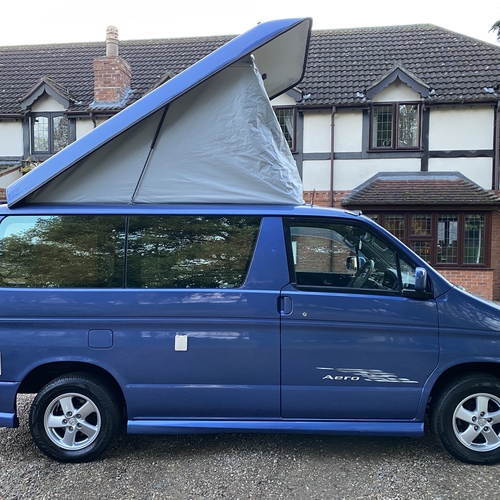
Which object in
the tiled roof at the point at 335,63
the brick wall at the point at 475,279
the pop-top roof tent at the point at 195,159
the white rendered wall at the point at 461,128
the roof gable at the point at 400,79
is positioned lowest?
the brick wall at the point at 475,279

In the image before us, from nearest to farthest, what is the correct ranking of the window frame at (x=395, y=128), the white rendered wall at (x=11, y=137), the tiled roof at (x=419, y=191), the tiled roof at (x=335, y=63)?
the tiled roof at (x=419, y=191), the window frame at (x=395, y=128), the tiled roof at (x=335, y=63), the white rendered wall at (x=11, y=137)

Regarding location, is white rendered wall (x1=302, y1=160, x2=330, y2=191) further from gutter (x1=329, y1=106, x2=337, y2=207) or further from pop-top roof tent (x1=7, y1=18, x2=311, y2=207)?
pop-top roof tent (x1=7, y1=18, x2=311, y2=207)

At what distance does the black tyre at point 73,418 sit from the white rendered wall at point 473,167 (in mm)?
10517

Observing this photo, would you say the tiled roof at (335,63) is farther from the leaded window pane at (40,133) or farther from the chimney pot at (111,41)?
the chimney pot at (111,41)

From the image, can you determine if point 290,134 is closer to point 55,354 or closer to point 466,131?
point 466,131

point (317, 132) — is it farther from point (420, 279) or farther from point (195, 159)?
point (420, 279)

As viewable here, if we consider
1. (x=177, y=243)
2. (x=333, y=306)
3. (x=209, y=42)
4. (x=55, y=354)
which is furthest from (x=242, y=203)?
(x=209, y=42)

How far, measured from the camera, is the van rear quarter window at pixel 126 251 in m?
3.48

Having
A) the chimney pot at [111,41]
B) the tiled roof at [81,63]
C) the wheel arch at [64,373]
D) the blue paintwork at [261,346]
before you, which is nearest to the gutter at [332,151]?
the tiled roof at [81,63]

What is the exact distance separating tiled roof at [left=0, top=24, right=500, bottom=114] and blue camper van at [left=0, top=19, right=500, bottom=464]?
357 inches

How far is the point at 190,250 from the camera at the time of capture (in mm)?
→ 3512

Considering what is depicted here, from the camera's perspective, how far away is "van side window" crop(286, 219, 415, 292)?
3482mm

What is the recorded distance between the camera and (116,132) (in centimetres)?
344

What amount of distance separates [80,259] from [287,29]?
7.97 ft
